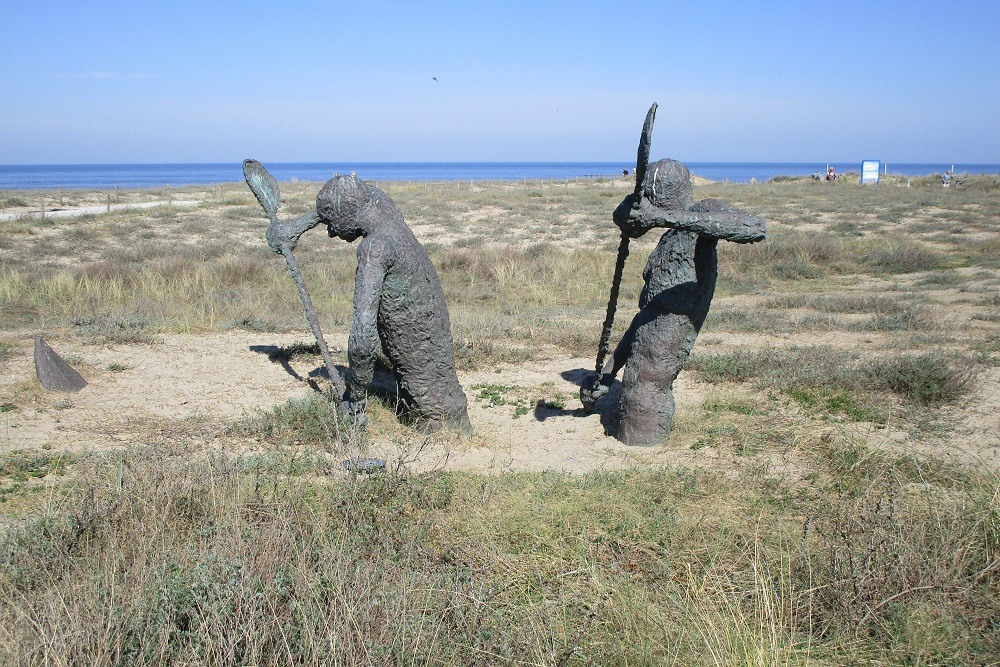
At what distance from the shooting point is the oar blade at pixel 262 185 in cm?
593

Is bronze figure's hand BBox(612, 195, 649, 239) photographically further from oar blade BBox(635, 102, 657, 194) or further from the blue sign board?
the blue sign board

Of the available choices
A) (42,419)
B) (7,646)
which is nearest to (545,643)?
(7,646)

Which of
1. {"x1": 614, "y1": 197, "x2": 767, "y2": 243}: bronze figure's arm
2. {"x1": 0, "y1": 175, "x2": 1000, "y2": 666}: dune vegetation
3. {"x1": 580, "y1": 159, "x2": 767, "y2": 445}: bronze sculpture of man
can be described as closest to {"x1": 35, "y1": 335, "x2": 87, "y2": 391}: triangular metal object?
{"x1": 0, "y1": 175, "x2": 1000, "y2": 666}: dune vegetation

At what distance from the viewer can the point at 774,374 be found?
6.96 m

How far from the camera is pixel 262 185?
19.6ft

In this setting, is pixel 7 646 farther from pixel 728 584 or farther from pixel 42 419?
pixel 42 419

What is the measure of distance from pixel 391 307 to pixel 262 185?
63.0 inches

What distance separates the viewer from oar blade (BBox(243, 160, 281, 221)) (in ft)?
19.5

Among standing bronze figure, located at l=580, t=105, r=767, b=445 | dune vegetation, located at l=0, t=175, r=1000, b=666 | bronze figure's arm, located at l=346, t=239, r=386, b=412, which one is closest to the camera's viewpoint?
dune vegetation, located at l=0, t=175, r=1000, b=666

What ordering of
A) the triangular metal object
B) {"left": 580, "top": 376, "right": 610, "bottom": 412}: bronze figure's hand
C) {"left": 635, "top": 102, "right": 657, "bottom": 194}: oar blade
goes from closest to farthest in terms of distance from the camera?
1. {"left": 635, "top": 102, "right": 657, "bottom": 194}: oar blade
2. {"left": 580, "top": 376, "right": 610, "bottom": 412}: bronze figure's hand
3. the triangular metal object

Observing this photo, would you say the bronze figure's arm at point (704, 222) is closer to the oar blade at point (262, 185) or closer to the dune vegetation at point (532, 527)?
the dune vegetation at point (532, 527)

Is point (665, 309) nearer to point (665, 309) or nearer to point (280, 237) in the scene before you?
point (665, 309)

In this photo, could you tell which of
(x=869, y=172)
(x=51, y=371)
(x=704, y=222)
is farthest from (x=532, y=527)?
(x=869, y=172)

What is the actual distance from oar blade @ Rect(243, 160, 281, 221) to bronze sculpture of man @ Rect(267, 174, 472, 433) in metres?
0.17
